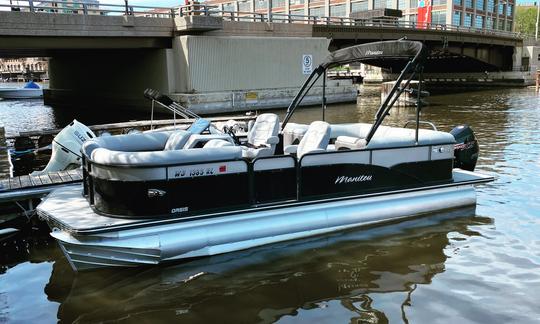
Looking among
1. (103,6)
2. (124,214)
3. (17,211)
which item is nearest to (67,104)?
(103,6)

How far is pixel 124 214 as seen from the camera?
6.45 metres

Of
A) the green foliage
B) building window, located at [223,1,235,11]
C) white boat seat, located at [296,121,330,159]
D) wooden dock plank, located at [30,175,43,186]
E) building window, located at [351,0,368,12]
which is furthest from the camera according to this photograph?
the green foliage

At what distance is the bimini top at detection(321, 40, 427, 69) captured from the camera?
8.06 meters

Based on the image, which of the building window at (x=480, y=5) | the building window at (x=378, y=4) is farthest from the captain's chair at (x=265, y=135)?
the building window at (x=480, y=5)

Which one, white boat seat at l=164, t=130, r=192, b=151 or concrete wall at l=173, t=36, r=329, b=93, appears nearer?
white boat seat at l=164, t=130, r=192, b=151

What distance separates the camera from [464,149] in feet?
33.5

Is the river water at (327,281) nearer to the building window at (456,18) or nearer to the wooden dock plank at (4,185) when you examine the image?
the wooden dock plank at (4,185)

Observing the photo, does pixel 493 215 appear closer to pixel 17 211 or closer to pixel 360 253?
pixel 360 253

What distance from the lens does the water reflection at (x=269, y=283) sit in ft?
18.6

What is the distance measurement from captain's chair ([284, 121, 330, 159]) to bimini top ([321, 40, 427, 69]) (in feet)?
5.38

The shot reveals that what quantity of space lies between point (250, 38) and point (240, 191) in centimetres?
2525

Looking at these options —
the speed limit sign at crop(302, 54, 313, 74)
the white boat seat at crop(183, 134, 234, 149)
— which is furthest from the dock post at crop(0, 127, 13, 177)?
the speed limit sign at crop(302, 54, 313, 74)

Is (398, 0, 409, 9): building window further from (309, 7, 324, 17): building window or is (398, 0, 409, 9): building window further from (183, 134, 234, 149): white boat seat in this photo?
(183, 134, 234, 149): white boat seat

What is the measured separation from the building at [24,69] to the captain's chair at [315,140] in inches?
3409
